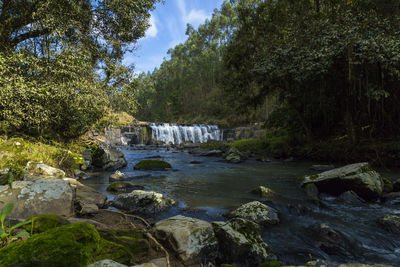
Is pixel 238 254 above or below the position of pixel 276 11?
below

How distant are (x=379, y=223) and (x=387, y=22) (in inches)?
365

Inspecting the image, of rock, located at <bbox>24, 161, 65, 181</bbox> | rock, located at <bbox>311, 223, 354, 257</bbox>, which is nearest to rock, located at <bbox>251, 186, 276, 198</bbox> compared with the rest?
rock, located at <bbox>311, 223, 354, 257</bbox>

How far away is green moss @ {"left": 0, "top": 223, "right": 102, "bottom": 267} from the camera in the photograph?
188cm

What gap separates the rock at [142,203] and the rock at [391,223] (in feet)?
14.5

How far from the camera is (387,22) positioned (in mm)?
9195

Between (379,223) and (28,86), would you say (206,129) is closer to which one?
(28,86)

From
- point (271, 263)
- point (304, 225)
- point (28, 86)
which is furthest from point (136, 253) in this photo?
point (28, 86)

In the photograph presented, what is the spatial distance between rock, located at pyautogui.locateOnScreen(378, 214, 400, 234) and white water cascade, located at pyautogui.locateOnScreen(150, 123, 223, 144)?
2872cm

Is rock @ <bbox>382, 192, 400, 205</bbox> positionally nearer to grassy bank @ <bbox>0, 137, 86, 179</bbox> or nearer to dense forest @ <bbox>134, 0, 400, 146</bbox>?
dense forest @ <bbox>134, 0, 400, 146</bbox>

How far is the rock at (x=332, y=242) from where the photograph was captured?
337cm

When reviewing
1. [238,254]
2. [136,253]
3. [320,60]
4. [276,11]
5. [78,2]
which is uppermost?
[276,11]

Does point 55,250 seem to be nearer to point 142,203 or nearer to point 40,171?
point 142,203

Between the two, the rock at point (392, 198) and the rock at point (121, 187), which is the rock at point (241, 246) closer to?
the rock at point (121, 187)

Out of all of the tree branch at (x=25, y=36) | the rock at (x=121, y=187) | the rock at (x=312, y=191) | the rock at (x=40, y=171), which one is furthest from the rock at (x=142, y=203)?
the tree branch at (x=25, y=36)
